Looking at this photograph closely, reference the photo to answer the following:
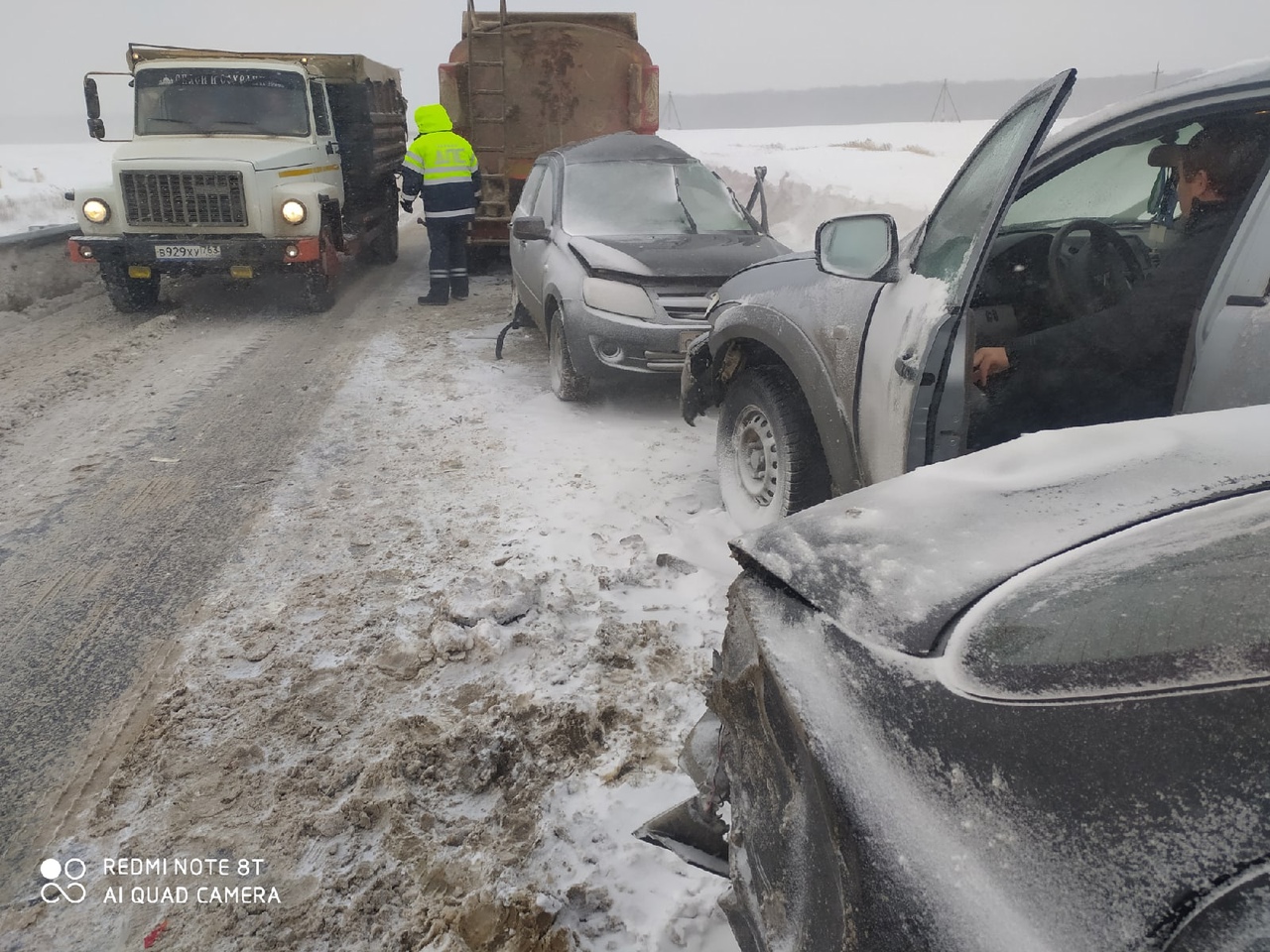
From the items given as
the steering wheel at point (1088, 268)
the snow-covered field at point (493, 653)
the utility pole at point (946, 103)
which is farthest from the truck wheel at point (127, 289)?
the utility pole at point (946, 103)

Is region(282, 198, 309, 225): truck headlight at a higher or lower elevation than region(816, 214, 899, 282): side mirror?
higher

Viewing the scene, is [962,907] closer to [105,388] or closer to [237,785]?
[237,785]

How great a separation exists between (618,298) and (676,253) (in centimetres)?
60

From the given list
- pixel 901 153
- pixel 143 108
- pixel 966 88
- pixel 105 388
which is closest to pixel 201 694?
pixel 105 388

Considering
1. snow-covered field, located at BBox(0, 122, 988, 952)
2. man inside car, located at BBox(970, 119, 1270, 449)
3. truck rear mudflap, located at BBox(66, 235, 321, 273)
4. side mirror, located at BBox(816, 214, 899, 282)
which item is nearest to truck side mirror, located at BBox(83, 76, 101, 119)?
truck rear mudflap, located at BBox(66, 235, 321, 273)

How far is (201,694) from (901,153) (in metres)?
22.4

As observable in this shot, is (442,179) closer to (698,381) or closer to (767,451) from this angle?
(698,381)

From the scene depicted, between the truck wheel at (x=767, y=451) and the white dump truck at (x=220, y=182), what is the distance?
6099 millimetres

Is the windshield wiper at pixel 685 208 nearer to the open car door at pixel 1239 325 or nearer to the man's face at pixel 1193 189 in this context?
the man's face at pixel 1193 189

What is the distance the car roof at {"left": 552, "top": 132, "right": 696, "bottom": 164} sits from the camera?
7.15 m

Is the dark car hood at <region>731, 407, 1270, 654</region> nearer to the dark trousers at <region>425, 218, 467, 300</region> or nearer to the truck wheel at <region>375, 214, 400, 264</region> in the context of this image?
the dark trousers at <region>425, 218, 467, 300</region>

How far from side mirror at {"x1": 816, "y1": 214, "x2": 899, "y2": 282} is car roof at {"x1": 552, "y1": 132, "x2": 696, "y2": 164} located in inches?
177

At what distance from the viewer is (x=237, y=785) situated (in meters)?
2.61

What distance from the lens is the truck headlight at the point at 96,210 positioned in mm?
8352
